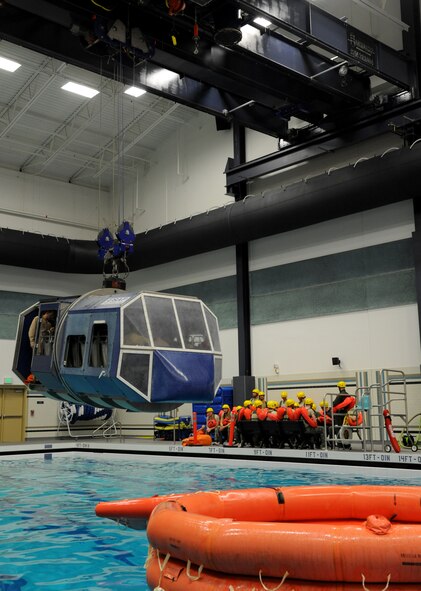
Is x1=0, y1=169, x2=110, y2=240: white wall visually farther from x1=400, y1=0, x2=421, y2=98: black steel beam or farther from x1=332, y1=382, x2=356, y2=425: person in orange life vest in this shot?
x1=332, y1=382, x2=356, y2=425: person in orange life vest

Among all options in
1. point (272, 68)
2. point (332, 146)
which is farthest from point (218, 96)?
point (332, 146)

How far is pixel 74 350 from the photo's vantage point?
28.3 ft

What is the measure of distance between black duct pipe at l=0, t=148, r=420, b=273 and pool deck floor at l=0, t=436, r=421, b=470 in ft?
19.4

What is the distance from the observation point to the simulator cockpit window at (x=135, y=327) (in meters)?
7.57

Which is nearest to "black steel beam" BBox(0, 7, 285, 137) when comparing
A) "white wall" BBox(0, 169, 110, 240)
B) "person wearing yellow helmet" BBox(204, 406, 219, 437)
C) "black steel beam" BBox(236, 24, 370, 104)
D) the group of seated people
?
"black steel beam" BBox(236, 24, 370, 104)

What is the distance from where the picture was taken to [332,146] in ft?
57.6

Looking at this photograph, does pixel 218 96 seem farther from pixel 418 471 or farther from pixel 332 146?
pixel 418 471

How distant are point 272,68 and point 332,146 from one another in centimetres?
404

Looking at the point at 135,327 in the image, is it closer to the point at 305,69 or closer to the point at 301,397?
the point at 301,397

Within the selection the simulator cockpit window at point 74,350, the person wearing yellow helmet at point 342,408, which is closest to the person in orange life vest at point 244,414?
the person wearing yellow helmet at point 342,408

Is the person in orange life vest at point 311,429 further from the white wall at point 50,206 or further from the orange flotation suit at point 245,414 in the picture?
the white wall at point 50,206

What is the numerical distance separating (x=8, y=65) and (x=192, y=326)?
42.5ft

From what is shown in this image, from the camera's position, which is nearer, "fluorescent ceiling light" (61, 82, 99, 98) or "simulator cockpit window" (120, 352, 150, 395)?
"simulator cockpit window" (120, 352, 150, 395)

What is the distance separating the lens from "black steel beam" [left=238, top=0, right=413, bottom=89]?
39.4 ft
